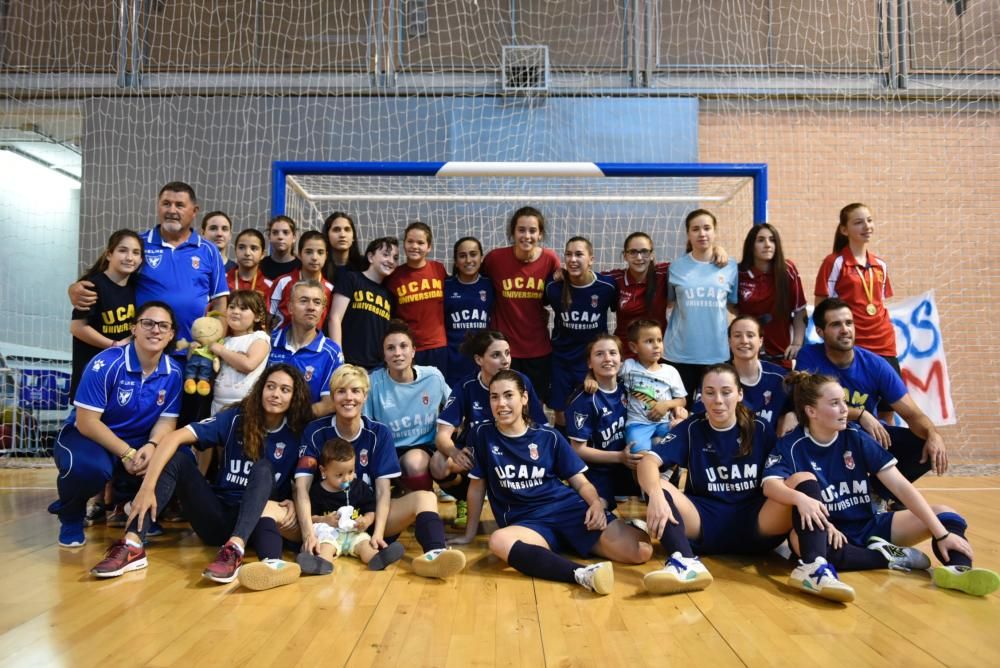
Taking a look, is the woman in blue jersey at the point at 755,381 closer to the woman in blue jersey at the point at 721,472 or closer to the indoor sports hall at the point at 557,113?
the woman in blue jersey at the point at 721,472

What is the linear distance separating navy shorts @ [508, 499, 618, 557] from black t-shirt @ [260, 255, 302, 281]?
1915mm

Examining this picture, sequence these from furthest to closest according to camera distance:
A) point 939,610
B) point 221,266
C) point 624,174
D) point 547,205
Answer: point 547,205 < point 624,174 < point 221,266 < point 939,610

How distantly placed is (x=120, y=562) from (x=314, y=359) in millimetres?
1123

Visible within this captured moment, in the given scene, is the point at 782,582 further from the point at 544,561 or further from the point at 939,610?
the point at 544,561

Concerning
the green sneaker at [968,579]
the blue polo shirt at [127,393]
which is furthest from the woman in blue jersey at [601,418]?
the blue polo shirt at [127,393]

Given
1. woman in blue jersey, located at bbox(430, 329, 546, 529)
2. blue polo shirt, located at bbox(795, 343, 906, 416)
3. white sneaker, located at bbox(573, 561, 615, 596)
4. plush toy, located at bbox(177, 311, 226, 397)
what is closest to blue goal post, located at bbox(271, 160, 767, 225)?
plush toy, located at bbox(177, 311, 226, 397)

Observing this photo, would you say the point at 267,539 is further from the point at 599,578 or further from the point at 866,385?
the point at 866,385

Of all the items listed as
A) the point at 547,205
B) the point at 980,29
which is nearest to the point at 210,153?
the point at 547,205

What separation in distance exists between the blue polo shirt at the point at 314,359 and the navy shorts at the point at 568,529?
109 centimetres

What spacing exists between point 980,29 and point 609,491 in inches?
245

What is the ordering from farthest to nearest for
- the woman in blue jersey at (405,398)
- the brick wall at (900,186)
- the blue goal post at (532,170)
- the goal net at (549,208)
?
the brick wall at (900,186) → the goal net at (549,208) → the blue goal post at (532,170) → the woman in blue jersey at (405,398)

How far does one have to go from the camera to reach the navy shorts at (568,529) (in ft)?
8.87

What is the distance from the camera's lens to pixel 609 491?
128 inches

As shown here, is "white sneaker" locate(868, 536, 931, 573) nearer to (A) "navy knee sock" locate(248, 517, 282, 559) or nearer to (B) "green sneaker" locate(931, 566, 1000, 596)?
(B) "green sneaker" locate(931, 566, 1000, 596)
